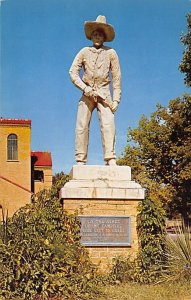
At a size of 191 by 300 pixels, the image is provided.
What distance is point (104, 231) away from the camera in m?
9.04

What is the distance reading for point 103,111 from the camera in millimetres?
9875

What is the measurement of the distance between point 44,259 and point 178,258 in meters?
2.42

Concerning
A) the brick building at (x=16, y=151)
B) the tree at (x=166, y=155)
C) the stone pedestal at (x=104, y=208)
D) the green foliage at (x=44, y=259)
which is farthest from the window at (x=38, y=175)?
the green foliage at (x=44, y=259)

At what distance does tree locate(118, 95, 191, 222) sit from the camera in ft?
97.4

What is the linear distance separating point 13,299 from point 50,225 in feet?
5.84

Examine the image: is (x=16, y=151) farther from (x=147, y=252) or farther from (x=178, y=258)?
(x=178, y=258)

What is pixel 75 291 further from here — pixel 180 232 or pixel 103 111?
pixel 103 111

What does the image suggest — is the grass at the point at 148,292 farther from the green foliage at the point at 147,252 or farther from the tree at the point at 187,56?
the tree at the point at 187,56

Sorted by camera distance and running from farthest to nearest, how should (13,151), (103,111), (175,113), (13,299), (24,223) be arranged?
1. (13,151)
2. (175,113)
3. (103,111)
4. (24,223)
5. (13,299)

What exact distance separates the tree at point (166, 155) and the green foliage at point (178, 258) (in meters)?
19.1

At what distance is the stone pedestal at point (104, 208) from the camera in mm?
8984

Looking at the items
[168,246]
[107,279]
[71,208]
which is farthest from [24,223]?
[168,246]

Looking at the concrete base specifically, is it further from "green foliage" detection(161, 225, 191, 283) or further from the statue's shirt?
the statue's shirt

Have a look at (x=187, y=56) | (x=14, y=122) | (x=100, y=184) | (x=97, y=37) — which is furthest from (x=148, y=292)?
(x=14, y=122)
